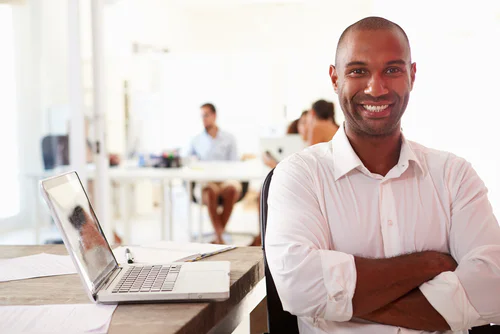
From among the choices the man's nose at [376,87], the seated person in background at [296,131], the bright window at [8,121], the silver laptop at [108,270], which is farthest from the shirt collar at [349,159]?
the seated person in background at [296,131]

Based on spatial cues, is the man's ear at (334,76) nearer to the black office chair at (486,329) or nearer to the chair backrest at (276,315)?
the chair backrest at (276,315)

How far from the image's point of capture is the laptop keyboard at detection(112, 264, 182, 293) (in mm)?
1157

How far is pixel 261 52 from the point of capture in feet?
29.8

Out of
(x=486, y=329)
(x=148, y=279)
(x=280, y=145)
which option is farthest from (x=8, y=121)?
(x=486, y=329)

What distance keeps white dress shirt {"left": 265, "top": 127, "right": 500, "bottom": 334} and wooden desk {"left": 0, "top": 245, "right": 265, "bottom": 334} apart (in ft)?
0.40

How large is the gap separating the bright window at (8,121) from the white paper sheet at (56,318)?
2633 millimetres

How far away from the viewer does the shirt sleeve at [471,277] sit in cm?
122

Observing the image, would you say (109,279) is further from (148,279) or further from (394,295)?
(394,295)

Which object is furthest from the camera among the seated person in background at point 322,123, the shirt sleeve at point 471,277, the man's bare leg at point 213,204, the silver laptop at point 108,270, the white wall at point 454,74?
the white wall at point 454,74

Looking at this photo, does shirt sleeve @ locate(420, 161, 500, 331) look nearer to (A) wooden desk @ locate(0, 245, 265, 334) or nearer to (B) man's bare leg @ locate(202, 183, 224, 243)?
(A) wooden desk @ locate(0, 245, 265, 334)

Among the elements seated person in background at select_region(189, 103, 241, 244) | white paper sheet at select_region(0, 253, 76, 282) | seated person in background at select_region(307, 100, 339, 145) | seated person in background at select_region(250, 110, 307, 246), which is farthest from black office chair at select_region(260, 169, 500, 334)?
seated person in background at select_region(189, 103, 241, 244)

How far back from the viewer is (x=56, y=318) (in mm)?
1055

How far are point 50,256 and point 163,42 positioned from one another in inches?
316

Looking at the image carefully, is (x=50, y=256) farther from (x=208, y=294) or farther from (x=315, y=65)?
(x=315, y=65)
